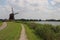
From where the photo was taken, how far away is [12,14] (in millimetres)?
84000

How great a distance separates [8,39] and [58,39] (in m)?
6.09

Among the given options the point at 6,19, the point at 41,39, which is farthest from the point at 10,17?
the point at 41,39

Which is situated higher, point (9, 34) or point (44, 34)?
point (44, 34)

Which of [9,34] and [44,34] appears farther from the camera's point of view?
[9,34]

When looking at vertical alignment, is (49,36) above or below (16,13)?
above

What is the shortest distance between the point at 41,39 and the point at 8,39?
4787mm

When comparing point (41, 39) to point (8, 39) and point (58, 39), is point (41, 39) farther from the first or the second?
point (8, 39)

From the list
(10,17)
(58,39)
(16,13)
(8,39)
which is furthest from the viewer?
(16,13)

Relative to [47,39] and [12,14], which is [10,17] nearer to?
[12,14]

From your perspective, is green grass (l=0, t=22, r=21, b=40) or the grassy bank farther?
the grassy bank

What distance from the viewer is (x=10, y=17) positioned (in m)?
83.1

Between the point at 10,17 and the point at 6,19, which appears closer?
the point at 10,17

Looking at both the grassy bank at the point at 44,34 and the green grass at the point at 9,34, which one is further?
the grassy bank at the point at 44,34

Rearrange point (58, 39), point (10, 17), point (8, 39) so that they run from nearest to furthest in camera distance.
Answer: point (8, 39), point (58, 39), point (10, 17)
